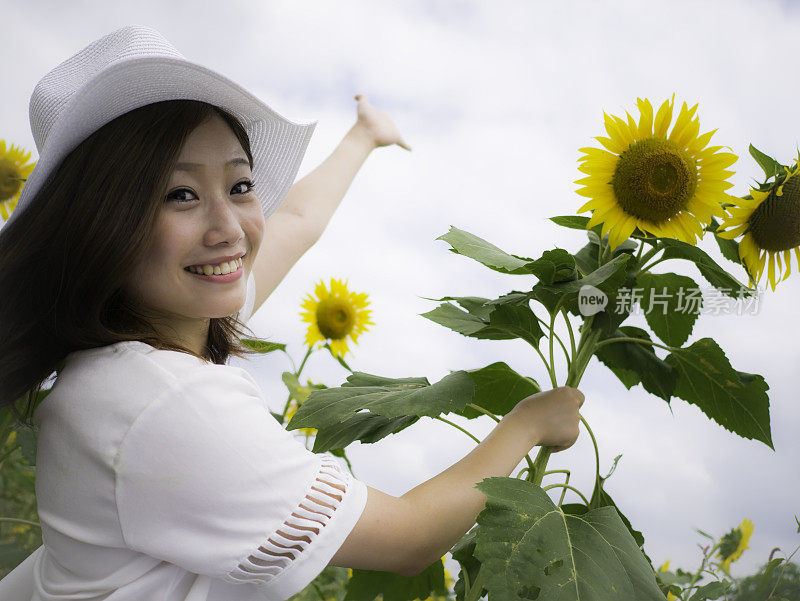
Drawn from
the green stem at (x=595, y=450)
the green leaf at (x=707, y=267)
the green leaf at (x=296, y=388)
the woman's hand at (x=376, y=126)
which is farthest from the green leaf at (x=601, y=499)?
the woman's hand at (x=376, y=126)

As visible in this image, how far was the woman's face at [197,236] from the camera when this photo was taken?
34.3 inches

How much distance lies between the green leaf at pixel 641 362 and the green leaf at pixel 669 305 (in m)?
0.03

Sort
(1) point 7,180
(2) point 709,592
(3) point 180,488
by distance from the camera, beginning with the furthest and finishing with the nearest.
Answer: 1. (1) point 7,180
2. (2) point 709,592
3. (3) point 180,488

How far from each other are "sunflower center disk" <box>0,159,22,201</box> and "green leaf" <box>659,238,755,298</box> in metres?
1.17

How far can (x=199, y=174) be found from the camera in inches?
35.3

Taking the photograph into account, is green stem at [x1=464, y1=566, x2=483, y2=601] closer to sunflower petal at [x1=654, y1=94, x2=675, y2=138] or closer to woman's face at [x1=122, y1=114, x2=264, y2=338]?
woman's face at [x1=122, y1=114, x2=264, y2=338]

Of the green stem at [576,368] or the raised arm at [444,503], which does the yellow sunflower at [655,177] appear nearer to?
the green stem at [576,368]

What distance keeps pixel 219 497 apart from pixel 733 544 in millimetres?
1224

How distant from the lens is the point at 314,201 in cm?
168

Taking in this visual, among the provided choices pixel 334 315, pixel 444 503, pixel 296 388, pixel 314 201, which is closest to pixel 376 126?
pixel 314 201

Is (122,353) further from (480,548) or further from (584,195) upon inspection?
(584,195)

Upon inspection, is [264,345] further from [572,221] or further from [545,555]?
[545,555]

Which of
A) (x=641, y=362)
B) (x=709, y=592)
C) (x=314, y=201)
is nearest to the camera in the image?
(x=641, y=362)

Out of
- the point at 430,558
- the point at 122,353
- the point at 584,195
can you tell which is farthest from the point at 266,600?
the point at 584,195
